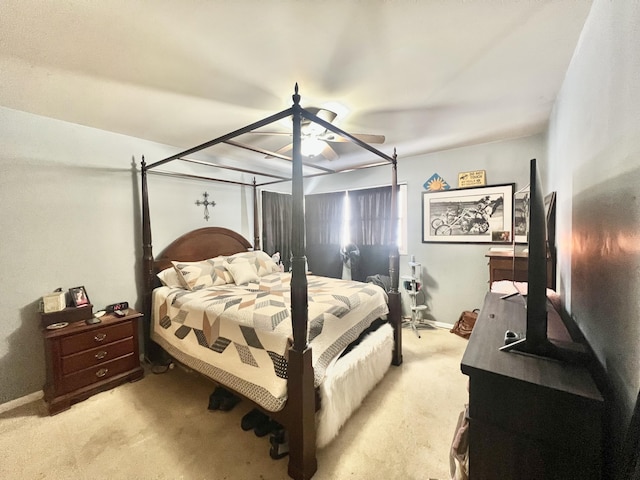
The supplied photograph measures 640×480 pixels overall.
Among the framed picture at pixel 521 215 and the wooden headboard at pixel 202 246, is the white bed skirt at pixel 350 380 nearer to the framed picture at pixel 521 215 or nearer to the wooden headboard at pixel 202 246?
the framed picture at pixel 521 215

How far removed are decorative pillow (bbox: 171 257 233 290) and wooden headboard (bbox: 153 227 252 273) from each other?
208mm

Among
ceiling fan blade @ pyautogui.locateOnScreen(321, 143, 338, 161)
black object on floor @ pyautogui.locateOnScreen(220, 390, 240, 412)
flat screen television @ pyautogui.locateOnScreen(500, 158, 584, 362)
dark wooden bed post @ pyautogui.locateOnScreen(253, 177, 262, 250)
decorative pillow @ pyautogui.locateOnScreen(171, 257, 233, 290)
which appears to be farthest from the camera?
dark wooden bed post @ pyautogui.locateOnScreen(253, 177, 262, 250)

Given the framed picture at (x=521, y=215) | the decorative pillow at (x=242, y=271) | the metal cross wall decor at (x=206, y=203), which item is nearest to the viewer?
the framed picture at (x=521, y=215)

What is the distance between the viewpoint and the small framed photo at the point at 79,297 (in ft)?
7.55

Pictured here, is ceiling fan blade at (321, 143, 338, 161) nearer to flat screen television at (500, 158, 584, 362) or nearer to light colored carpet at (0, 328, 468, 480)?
flat screen television at (500, 158, 584, 362)

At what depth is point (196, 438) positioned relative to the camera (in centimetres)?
174

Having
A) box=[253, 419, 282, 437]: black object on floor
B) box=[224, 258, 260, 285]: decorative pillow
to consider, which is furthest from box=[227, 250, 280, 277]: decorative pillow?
box=[253, 419, 282, 437]: black object on floor

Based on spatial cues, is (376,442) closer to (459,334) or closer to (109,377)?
(459,334)

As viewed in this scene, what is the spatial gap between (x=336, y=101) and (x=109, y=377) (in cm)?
303

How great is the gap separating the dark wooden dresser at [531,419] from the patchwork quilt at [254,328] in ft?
3.08

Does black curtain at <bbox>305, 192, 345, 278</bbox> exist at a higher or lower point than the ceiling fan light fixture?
lower

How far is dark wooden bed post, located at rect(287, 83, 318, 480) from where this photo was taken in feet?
4.68

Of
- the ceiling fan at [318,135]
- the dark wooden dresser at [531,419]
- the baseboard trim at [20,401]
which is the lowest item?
the baseboard trim at [20,401]

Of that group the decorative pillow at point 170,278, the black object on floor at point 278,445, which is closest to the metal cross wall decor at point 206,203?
the decorative pillow at point 170,278
